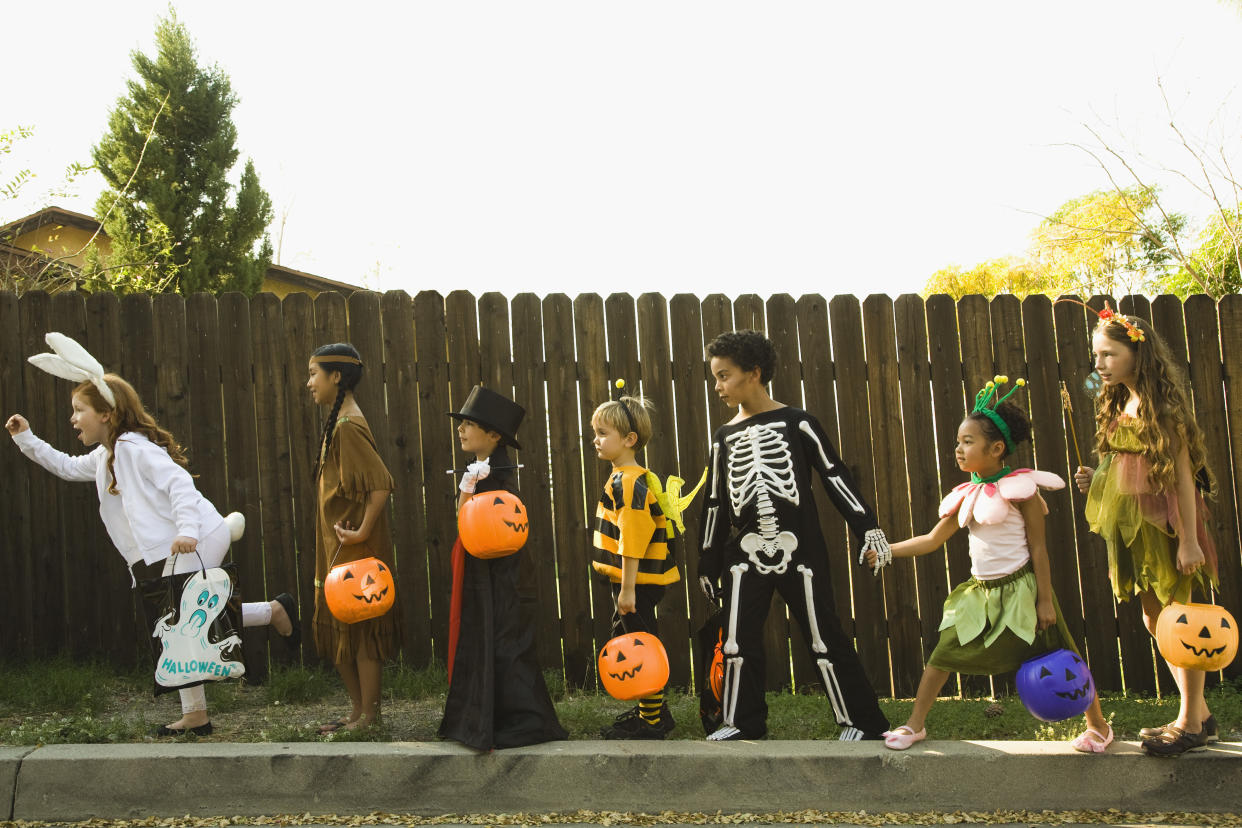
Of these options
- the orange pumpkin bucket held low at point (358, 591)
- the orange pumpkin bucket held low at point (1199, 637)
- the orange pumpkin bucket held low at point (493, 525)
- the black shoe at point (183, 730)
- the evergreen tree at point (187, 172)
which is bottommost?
the black shoe at point (183, 730)

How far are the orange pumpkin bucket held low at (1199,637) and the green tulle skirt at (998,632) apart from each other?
0.38 metres

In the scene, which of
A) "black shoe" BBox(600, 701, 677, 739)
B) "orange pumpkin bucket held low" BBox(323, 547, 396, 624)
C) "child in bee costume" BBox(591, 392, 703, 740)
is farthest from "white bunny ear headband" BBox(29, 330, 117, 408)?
"black shoe" BBox(600, 701, 677, 739)

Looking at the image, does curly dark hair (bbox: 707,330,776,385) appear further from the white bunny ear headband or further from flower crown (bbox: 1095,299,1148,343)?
the white bunny ear headband

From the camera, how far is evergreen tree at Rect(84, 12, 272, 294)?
1956 cm

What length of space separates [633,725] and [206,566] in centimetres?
215

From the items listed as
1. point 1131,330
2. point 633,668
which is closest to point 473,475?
point 633,668

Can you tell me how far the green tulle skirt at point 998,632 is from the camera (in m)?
4.04

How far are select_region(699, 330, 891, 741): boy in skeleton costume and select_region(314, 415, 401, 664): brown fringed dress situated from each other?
61.2 inches

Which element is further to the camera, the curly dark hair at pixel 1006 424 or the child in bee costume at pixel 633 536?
the child in bee costume at pixel 633 536

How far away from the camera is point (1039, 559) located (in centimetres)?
412

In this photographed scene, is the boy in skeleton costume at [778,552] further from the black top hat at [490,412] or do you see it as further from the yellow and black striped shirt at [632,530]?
the black top hat at [490,412]

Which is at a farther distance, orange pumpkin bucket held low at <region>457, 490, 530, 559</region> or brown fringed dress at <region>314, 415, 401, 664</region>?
brown fringed dress at <region>314, 415, 401, 664</region>

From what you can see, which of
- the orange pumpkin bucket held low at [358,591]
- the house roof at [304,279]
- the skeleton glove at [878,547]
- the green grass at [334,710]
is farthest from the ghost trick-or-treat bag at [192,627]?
the house roof at [304,279]

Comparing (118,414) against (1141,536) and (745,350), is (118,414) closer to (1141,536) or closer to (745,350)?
(745,350)
